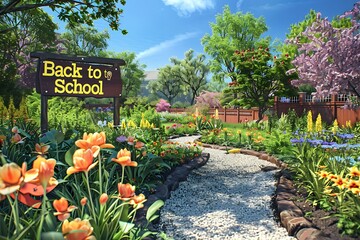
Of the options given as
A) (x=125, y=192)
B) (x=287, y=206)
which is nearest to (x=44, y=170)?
(x=125, y=192)

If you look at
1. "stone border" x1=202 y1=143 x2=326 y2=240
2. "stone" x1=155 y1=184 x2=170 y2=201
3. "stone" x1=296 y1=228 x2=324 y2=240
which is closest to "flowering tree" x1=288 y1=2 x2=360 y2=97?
"stone border" x1=202 y1=143 x2=326 y2=240

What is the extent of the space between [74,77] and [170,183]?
97.2 inches

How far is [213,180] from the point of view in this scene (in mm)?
5520

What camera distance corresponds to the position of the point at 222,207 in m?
4.07

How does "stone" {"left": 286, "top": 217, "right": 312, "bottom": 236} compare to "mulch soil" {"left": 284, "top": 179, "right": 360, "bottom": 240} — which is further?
"stone" {"left": 286, "top": 217, "right": 312, "bottom": 236}

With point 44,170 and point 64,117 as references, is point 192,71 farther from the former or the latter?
point 44,170

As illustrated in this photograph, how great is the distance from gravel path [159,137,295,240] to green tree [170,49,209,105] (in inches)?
1654

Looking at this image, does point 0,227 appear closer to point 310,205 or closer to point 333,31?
point 310,205

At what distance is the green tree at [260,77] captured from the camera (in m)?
16.0

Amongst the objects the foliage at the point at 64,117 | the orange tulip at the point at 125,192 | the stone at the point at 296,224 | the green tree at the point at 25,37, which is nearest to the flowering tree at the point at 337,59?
the foliage at the point at 64,117

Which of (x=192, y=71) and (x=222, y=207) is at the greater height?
(x=192, y=71)

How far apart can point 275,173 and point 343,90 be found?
8.23m

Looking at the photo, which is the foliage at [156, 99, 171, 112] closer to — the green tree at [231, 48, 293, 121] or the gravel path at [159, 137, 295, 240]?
the green tree at [231, 48, 293, 121]

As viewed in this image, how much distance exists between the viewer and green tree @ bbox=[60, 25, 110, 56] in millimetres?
35062
